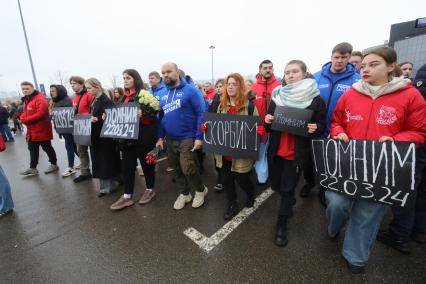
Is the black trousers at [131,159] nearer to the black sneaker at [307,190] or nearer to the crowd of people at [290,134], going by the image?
the crowd of people at [290,134]

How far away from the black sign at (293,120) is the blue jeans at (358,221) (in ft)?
2.35

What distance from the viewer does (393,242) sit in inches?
96.7

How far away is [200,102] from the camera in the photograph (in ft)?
10.4

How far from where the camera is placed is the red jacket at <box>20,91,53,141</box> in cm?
501

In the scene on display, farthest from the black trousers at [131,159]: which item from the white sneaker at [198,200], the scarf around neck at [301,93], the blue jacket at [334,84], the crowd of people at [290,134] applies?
the blue jacket at [334,84]

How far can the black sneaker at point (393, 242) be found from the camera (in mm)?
2372

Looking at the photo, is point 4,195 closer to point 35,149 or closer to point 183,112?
point 35,149

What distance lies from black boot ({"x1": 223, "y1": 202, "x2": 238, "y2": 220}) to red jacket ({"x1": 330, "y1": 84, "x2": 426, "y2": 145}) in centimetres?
183

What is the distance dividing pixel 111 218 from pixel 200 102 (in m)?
2.26

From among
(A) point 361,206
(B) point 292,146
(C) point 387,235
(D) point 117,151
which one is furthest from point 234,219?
(D) point 117,151

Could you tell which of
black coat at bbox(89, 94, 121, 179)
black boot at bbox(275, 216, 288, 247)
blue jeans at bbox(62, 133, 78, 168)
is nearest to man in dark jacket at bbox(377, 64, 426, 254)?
black boot at bbox(275, 216, 288, 247)

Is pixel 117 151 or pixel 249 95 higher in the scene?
pixel 249 95

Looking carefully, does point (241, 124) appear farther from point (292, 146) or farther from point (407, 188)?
point (407, 188)

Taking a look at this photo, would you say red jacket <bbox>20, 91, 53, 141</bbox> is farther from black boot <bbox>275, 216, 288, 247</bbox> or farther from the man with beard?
black boot <bbox>275, 216, 288, 247</bbox>
